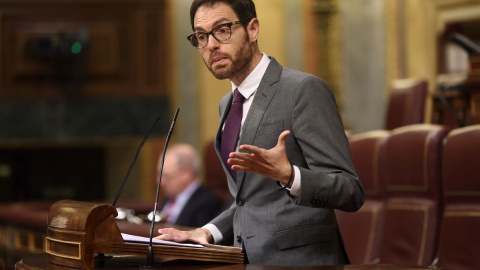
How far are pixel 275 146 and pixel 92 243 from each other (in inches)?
13.8

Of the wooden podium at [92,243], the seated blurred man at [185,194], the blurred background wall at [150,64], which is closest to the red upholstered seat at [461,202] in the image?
the wooden podium at [92,243]

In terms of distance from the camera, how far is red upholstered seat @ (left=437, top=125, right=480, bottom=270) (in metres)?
2.24

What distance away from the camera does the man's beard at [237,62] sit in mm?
1413

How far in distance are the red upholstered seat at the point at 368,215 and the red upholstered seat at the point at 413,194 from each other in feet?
0.17

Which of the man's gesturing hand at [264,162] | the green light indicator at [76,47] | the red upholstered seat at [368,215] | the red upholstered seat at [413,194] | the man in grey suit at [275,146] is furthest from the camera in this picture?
the green light indicator at [76,47]

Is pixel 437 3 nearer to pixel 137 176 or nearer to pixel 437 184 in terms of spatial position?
pixel 137 176

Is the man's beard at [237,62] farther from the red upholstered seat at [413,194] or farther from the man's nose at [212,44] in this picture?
the red upholstered seat at [413,194]

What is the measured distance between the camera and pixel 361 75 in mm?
4961

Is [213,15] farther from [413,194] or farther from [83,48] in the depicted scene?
[83,48]

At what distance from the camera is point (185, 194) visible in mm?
3623

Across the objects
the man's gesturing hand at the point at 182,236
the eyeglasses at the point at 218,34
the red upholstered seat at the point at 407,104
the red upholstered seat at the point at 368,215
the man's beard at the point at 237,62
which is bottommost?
the red upholstered seat at the point at 368,215

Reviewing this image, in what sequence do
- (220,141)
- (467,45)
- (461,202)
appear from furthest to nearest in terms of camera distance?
1. (467,45)
2. (461,202)
3. (220,141)

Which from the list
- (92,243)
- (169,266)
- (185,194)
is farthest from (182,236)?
(185,194)

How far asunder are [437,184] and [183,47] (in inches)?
110
